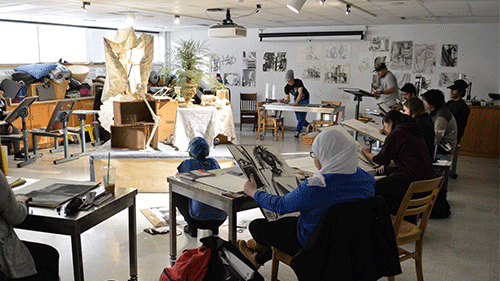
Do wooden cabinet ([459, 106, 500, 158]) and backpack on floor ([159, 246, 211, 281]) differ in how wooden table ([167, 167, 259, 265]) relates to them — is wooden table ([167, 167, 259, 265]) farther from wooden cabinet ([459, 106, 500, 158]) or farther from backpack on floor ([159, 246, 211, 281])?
wooden cabinet ([459, 106, 500, 158])

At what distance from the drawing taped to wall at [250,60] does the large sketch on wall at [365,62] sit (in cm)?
291

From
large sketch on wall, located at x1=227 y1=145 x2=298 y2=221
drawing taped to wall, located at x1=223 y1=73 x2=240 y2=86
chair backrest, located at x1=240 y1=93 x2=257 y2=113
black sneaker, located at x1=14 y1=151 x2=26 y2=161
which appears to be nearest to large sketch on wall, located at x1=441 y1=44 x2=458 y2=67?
chair backrest, located at x1=240 y1=93 x2=257 y2=113

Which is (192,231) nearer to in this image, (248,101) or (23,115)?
(23,115)

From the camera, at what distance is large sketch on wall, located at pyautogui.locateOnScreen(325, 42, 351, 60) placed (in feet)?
34.3

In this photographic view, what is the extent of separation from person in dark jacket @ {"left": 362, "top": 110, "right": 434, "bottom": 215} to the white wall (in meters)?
6.33

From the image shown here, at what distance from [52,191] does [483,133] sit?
8242 mm

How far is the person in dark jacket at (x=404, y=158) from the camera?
12.5ft

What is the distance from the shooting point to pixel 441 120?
5.69m

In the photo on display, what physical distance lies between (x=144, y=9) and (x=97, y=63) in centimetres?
388

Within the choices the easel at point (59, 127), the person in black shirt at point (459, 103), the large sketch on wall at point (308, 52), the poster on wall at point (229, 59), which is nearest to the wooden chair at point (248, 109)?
the poster on wall at point (229, 59)

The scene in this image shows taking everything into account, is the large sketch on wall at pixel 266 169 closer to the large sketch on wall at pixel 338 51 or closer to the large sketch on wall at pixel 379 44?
the large sketch on wall at pixel 379 44

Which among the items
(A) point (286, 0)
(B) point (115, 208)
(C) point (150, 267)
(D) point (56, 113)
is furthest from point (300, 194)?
(D) point (56, 113)

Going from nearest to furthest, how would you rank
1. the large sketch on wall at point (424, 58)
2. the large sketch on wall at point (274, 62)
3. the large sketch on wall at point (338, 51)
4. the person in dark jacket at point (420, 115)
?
the person in dark jacket at point (420, 115) → the large sketch on wall at point (424, 58) → the large sketch on wall at point (338, 51) → the large sketch on wall at point (274, 62)

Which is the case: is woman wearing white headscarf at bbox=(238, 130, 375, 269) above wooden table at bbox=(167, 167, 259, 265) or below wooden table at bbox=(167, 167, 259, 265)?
above
